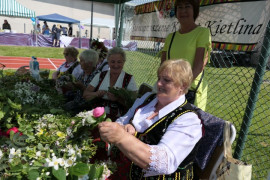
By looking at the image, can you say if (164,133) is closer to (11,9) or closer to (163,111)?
(163,111)

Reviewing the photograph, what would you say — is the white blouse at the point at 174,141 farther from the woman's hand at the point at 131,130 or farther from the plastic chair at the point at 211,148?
the plastic chair at the point at 211,148

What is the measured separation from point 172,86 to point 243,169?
0.68 meters

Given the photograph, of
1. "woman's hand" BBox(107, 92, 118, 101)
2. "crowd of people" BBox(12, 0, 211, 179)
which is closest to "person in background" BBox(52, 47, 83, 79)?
"crowd of people" BBox(12, 0, 211, 179)

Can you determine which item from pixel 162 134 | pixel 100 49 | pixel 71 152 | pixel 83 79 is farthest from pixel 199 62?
pixel 100 49

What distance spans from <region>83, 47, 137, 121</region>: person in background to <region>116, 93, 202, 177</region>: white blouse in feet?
3.45

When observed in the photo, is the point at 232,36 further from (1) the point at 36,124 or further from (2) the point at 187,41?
(1) the point at 36,124

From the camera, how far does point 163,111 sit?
5.11ft

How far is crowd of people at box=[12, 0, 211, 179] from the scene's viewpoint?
126 centimetres

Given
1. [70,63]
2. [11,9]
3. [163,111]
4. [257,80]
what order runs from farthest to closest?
1. [11,9]
2. [70,63]
3. [257,80]
4. [163,111]

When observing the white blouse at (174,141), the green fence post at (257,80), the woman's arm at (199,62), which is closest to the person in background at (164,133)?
the white blouse at (174,141)

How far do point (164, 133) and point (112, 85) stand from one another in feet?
4.80

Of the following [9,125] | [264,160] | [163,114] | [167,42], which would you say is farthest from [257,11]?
[9,125]

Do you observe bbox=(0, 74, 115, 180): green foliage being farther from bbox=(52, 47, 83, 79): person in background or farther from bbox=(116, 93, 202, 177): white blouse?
bbox=(52, 47, 83, 79): person in background

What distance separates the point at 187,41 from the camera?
231 cm
